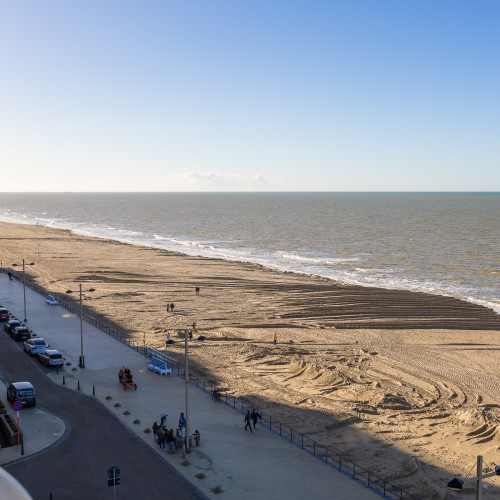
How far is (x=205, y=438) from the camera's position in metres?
23.6

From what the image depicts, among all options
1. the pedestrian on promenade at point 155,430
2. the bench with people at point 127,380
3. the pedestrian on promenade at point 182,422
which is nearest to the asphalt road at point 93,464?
the pedestrian on promenade at point 155,430

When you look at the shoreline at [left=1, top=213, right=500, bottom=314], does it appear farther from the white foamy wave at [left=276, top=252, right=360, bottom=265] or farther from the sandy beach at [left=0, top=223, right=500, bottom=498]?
the sandy beach at [left=0, top=223, right=500, bottom=498]

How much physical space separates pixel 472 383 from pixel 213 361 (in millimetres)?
15423

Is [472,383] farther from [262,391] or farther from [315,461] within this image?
[315,461]

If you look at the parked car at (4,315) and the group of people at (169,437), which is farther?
the parked car at (4,315)

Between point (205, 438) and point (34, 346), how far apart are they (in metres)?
15.3

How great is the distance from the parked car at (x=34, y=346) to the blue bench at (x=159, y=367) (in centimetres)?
691

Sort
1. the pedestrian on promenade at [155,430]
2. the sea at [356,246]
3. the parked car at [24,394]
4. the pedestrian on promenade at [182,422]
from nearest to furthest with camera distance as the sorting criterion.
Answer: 1. the pedestrian on promenade at [155,430]
2. the pedestrian on promenade at [182,422]
3. the parked car at [24,394]
4. the sea at [356,246]

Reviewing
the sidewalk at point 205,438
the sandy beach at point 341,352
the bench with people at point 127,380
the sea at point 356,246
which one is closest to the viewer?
the sidewalk at point 205,438

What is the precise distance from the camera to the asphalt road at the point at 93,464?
1902 centimetres

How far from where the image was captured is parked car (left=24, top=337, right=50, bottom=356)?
34.1m

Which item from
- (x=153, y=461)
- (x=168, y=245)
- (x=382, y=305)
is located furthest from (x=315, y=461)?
(x=168, y=245)

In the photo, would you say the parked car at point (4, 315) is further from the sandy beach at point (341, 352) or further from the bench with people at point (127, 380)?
the bench with people at point (127, 380)

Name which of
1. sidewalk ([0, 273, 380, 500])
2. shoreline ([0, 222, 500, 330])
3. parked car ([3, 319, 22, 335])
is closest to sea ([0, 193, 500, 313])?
shoreline ([0, 222, 500, 330])
